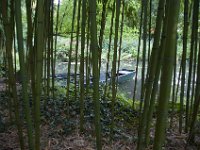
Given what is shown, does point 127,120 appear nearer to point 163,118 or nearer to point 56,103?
point 56,103

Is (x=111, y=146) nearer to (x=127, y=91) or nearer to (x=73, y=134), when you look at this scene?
(x=73, y=134)

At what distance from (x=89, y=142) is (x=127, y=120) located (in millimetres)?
821

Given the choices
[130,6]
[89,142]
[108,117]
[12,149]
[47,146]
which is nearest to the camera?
[12,149]

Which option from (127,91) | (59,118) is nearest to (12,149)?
(59,118)

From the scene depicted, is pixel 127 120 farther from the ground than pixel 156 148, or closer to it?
closer to it

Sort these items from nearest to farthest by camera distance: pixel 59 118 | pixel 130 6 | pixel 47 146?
1. pixel 47 146
2. pixel 59 118
3. pixel 130 6

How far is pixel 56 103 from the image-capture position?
3.41m

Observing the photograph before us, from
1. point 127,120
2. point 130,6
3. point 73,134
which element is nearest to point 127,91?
point 130,6

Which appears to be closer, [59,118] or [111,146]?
[111,146]

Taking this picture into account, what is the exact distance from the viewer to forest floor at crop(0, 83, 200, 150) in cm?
251

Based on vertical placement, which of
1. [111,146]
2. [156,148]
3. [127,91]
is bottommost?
[127,91]

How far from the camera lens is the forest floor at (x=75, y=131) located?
2.51 metres

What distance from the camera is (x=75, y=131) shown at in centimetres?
277

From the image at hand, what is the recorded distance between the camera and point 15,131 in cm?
264
